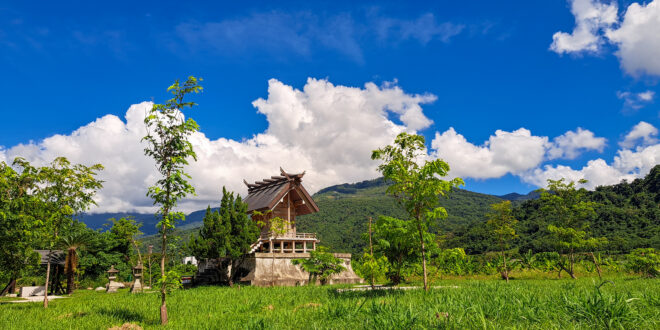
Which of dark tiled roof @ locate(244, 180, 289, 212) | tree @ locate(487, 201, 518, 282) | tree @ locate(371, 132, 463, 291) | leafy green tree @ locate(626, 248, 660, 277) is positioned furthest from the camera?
dark tiled roof @ locate(244, 180, 289, 212)

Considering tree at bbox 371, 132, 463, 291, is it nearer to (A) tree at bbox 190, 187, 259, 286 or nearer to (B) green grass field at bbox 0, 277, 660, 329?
(B) green grass field at bbox 0, 277, 660, 329

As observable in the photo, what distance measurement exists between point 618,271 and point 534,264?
18.8ft

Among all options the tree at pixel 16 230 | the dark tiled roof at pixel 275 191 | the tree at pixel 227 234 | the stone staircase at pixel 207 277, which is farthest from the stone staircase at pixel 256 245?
the tree at pixel 16 230

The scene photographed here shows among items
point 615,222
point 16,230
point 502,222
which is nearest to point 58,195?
point 16,230

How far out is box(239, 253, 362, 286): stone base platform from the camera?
24.7 m

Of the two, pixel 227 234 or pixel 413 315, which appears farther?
pixel 227 234

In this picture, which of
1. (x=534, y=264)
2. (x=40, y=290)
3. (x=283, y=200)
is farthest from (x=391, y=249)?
(x=40, y=290)

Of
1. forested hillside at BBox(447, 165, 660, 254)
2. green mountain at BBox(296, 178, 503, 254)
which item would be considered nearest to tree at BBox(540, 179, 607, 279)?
forested hillside at BBox(447, 165, 660, 254)

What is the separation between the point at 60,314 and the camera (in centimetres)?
1288

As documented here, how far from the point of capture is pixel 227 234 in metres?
24.9

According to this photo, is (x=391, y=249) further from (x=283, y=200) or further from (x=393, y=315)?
(x=393, y=315)

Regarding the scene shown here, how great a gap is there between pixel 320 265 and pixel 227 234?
708 centimetres

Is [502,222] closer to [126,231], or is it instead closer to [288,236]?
[288,236]

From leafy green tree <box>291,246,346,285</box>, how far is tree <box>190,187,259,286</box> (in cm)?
396
